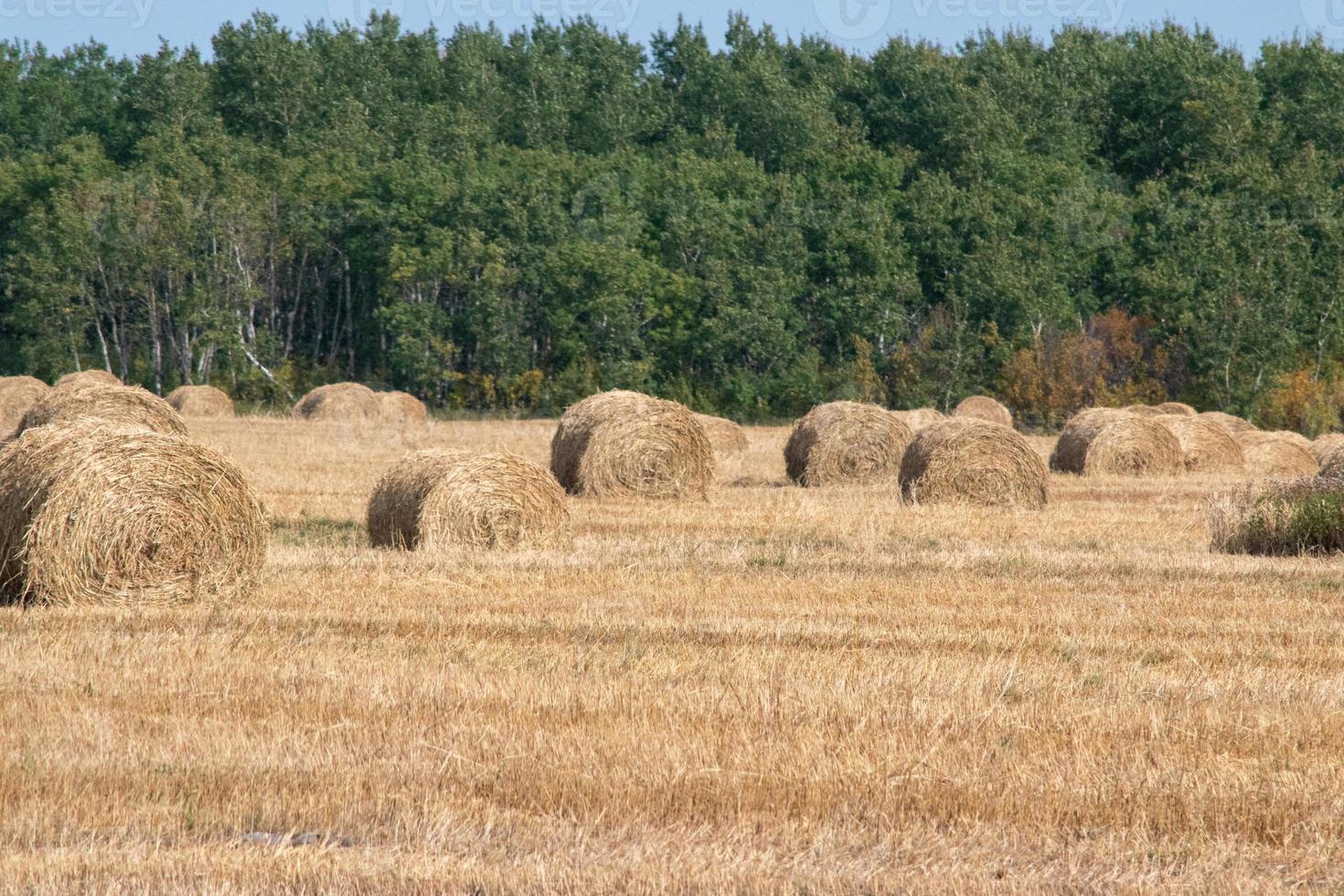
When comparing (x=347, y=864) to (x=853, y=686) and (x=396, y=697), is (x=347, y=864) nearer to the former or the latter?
(x=396, y=697)

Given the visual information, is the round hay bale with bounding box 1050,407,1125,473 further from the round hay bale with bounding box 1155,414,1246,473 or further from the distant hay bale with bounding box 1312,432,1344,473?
the distant hay bale with bounding box 1312,432,1344,473

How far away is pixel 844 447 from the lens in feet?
71.1

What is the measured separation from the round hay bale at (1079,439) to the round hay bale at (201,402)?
65.4ft

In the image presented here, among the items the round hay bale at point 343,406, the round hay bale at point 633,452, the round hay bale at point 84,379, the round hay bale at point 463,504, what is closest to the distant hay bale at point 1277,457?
the round hay bale at point 633,452

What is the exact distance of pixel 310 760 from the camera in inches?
248

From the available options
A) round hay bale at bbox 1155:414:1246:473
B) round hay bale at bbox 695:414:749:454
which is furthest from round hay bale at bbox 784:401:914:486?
round hay bale at bbox 695:414:749:454

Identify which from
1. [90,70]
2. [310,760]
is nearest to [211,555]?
[310,760]

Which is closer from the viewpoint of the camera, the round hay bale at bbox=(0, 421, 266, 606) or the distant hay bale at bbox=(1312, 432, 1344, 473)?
the round hay bale at bbox=(0, 421, 266, 606)

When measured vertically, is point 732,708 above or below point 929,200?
below

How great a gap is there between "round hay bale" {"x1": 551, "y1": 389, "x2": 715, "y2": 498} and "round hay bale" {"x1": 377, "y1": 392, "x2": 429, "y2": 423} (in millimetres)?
15719

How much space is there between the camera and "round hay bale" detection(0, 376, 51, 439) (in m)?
30.0

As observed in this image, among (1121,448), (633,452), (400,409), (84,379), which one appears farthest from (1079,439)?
(400,409)

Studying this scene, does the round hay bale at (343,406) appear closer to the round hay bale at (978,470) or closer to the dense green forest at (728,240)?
the dense green forest at (728,240)

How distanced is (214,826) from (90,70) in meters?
67.9
